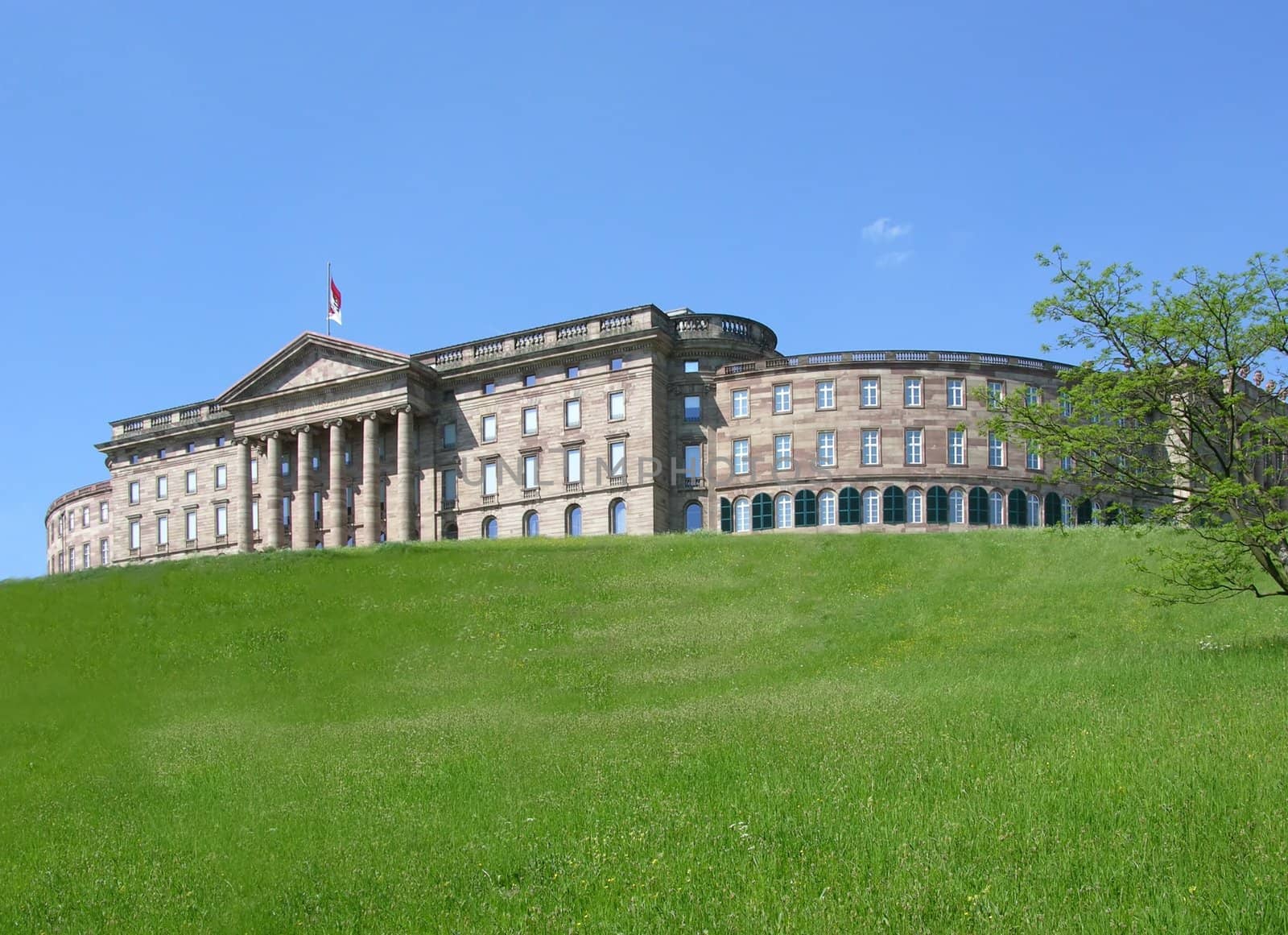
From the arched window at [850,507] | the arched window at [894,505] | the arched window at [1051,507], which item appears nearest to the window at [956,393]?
the arched window at [894,505]

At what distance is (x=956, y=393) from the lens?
2719 inches

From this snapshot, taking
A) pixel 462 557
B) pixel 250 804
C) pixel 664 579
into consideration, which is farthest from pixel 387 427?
pixel 250 804

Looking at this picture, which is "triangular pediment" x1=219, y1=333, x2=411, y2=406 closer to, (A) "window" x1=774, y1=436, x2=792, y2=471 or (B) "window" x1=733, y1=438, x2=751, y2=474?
(B) "window" x1=733, y1=438, x2=751, y2=474

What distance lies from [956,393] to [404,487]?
3545 cm

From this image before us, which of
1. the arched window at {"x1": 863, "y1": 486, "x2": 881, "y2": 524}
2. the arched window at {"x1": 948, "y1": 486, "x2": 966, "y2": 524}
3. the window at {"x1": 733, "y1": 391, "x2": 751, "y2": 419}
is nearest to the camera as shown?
the arched window at {"x1": 948, "y1": 486, "x2": 966, "y2": 524}

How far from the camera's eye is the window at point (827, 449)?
68750 mm

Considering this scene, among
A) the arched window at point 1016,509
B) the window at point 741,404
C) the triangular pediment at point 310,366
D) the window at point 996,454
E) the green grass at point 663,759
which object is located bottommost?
the green grass at point 663,759

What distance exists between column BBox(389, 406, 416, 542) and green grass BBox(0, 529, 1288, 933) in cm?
2847

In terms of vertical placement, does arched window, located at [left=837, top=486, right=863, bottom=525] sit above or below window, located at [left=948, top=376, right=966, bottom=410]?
below

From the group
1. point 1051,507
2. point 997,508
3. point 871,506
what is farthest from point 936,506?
point 1051,507

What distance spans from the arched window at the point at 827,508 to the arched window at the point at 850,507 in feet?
1.38

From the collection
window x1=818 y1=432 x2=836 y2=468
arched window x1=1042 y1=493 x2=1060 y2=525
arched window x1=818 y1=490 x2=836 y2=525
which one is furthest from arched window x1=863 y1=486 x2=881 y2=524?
arched window x1=1042 y1=493 x2=1060 y2=525

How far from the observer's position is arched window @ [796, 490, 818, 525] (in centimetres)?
A: 6856

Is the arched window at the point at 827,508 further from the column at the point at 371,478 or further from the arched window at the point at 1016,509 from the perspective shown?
the column at the point at 371,478
